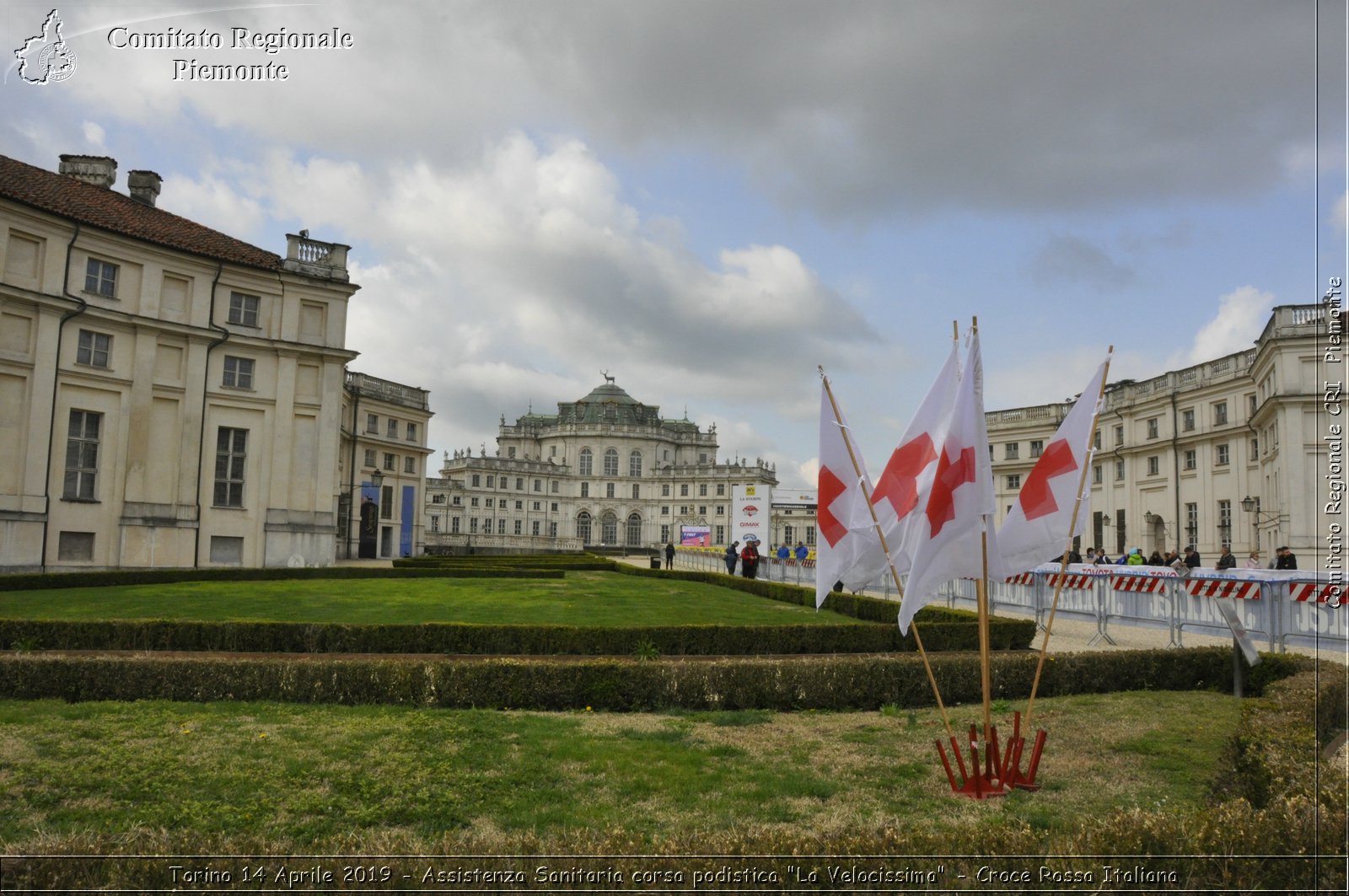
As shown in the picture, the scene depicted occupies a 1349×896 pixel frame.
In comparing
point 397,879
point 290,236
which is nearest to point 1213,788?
point 397,879

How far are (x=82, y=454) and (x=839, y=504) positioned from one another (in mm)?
27494

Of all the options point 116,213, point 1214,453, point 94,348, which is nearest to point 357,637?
point 94,348

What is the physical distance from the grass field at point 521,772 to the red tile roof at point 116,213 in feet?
74.3

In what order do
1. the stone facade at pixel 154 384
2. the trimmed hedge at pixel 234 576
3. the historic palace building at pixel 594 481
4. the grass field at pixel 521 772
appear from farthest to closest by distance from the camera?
1. the historic palace building at pixel 594 481
2. the stone facade at pixel 154 384
3. the trimmed hedge at pixel 234 576
4. the grass field at pixel 521 772

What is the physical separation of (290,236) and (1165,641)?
31091mm

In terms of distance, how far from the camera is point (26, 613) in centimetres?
1460

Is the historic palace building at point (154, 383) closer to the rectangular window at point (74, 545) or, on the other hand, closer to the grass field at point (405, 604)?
the rectangular window at point (74, 545)

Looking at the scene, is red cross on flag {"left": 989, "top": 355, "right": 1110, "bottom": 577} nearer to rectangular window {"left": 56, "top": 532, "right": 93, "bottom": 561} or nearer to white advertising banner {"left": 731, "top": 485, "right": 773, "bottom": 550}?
rectangular window {"left": 56, "top": 532, "right": 93, "bottom": 561}

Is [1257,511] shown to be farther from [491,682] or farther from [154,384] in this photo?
[154,384]

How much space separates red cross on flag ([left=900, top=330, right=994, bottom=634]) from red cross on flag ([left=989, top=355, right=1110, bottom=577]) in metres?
0.53

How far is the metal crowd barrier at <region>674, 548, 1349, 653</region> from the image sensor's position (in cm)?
1292

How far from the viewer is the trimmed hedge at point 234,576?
20344mm

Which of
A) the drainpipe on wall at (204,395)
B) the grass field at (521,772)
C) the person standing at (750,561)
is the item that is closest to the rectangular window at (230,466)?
the drainpipe on wall at (204,395)

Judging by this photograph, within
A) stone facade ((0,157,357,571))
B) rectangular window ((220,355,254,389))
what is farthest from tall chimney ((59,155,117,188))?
rectangular window ((220,355,254,389))
